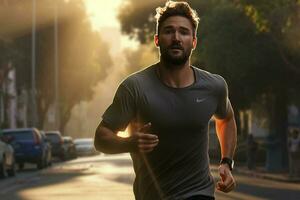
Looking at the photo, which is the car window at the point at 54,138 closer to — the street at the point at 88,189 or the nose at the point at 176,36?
the street at the point at 88,189

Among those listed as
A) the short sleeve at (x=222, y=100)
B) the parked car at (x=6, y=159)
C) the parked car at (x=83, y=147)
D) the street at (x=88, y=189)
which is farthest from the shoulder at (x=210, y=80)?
the parked car at (x=83, y=147)

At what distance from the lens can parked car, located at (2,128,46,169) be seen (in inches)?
1428

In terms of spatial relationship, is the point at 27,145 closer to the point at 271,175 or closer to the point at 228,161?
the point at 271,175

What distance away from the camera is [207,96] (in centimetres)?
535

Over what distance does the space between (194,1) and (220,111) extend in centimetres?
4696

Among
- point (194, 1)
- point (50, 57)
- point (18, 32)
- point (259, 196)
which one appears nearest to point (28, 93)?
point (50, 57)

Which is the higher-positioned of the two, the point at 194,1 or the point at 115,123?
the point at 194,1

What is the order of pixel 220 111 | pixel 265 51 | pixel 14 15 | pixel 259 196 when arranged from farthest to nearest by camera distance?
pixel 14 15, pixel 265 51, pixel 259 196, pixel 220 111

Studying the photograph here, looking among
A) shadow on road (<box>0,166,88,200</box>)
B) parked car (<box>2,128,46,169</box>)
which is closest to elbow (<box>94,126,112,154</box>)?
shadow on road (<box>0,166,88,200</box>)

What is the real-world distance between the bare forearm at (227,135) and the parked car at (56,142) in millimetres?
42734

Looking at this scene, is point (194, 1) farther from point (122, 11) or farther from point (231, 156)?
point (231, 156)

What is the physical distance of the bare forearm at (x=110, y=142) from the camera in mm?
4902

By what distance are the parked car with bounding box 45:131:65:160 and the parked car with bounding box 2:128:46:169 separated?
10912 mm

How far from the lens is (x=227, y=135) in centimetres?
566
